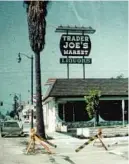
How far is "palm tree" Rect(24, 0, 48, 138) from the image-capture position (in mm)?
27297

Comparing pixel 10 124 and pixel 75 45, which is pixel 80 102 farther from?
pixel 75 45

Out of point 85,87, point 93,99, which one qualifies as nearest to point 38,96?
point 93,99

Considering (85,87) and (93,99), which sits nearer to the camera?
(93,99)

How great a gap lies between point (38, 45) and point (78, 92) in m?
14.8

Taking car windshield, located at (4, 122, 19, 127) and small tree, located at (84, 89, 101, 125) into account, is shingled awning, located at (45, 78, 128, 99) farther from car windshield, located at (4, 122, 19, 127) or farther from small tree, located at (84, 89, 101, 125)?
car windshield, located at (4, 122, 19, 127)

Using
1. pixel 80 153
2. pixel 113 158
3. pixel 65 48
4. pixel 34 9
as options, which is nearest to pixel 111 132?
pixel 34 9

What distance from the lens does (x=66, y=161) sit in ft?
49.2

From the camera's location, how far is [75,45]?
174ft

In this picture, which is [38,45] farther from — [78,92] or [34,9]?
[78,92]

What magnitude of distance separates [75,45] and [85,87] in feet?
36.6

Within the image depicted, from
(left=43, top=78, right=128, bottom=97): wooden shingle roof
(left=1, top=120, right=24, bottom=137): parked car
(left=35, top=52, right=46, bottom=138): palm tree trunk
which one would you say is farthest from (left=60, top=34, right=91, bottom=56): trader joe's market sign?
(left=35, top=52, right=46, bottom=138): palm tree trunk

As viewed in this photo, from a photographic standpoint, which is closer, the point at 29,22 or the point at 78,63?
the point at 29,22

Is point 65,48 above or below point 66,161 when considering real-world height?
above

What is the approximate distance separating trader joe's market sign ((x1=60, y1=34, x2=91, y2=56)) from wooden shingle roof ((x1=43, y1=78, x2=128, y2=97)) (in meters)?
8.06
